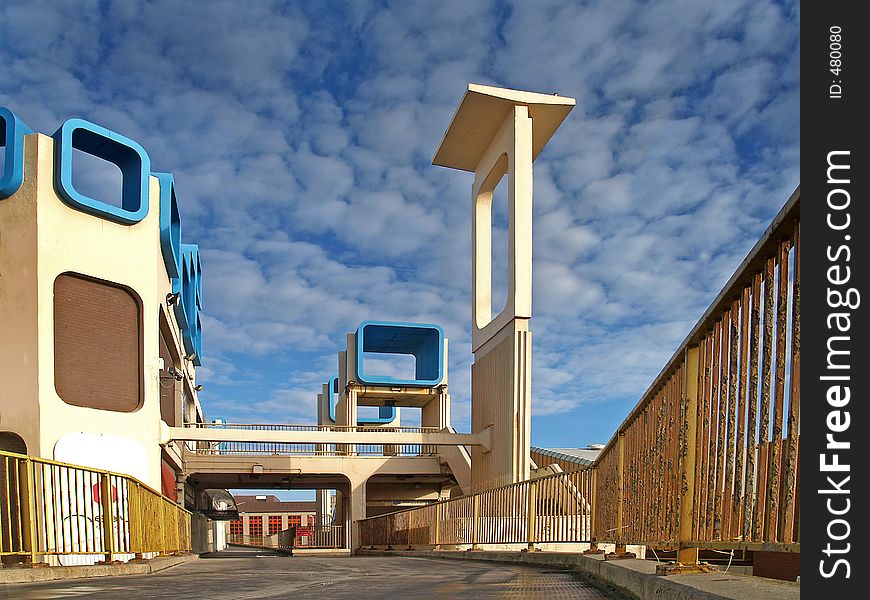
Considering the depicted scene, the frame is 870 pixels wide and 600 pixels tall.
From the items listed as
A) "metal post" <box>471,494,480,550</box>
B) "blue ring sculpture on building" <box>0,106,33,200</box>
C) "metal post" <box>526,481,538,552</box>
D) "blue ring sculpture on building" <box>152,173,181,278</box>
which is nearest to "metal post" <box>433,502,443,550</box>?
"metal post" <box>471,494,480,550</box>

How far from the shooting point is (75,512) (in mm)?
10031

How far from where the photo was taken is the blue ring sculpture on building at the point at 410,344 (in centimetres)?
4212

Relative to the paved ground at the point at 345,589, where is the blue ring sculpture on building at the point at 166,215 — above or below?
above

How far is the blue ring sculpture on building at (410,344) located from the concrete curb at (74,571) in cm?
2954

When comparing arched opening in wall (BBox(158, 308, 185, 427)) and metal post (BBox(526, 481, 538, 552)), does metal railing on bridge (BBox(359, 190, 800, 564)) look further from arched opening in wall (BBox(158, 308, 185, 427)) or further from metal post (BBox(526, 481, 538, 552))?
arched opening in wall (BBox(158, 308, 185, 427))

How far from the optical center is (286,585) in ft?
24.5

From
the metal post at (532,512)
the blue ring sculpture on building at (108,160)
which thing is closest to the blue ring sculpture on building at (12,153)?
the blue ring sculpture on building at (108,160)

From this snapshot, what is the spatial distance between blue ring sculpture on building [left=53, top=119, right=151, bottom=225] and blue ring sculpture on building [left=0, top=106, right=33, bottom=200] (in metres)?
0.85

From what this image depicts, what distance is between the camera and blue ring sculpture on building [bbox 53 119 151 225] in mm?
20391

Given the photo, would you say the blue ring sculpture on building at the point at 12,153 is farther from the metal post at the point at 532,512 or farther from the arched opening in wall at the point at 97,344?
the metal post at the point at 532,512
